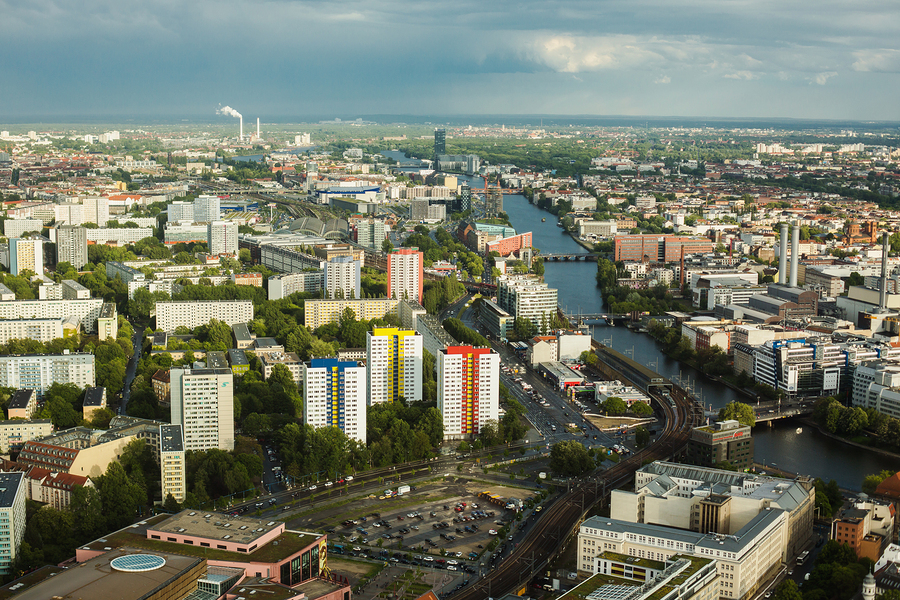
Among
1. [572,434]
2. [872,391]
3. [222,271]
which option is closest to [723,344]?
[872,391]

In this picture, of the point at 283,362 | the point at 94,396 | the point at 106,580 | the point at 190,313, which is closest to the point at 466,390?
the point at 283,362

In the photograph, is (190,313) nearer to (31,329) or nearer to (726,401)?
(31,329)

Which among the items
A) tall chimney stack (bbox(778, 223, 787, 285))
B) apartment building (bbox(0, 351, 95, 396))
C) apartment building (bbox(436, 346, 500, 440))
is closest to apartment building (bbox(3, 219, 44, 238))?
apartment building (bbox(0, 351, 95, 396))

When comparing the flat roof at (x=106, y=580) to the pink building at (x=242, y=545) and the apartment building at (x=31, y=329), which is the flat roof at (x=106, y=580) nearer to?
the pink building at (x=242, y=545)

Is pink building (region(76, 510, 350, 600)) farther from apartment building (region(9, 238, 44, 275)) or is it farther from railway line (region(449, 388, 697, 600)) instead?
apartment building (region(9, 238, 44, 275))

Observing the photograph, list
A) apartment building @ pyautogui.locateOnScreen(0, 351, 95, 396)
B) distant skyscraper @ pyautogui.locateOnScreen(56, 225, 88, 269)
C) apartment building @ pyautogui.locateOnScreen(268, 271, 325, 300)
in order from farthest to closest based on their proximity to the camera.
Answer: distant skyscraper @ pyautogui.locateOnScreen(56, 225, 88, 269) < apartment building @ pyautogui.locateOnScreen(268, 271, 325, 300) < apartment building @ pyautogui.locateOnScreen(0, 351, 95, 396)

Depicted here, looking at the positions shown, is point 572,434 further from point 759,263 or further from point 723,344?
point 759,263
